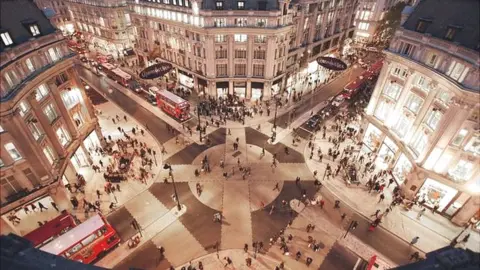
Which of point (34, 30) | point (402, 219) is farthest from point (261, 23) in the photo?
point (402, 219)

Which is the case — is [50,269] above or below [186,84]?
above

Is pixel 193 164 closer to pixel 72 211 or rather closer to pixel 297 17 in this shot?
pixel 72 211

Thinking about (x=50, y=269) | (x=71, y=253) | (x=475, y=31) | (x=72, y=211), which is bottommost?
(x=72, y=211)

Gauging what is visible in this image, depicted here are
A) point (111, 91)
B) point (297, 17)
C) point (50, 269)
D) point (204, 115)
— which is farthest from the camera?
point (111, 91)

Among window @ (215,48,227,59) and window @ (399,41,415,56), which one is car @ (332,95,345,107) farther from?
window @ (215,48,227,59)

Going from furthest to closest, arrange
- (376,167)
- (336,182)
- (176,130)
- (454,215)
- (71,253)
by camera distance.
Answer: (176,130)
(376,167)
(336,182)
(454,215)
(71,253)

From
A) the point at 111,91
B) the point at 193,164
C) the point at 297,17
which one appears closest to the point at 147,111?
the point at 111,91

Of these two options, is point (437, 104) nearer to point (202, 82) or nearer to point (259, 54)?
point (259, 54)
